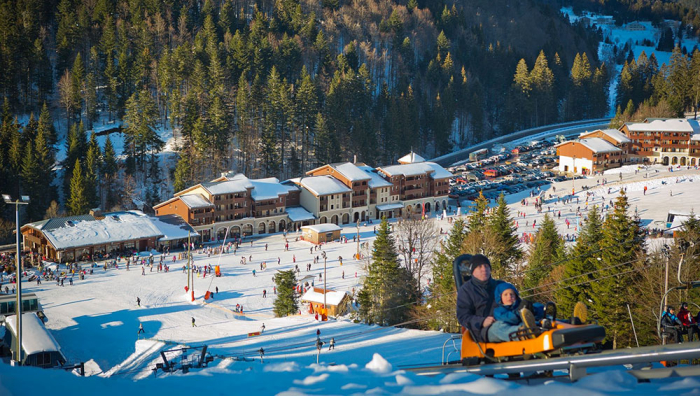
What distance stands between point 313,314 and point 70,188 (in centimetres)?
2967

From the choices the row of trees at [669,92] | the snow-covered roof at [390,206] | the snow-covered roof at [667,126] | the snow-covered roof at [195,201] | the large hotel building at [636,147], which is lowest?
the snow-covered roof at [390,206]

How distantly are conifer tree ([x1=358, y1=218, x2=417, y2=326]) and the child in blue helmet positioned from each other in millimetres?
22074

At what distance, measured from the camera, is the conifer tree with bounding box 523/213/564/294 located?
1085 inches

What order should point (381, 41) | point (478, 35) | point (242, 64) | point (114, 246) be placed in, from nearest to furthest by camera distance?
1. point (114, 246)
2. point (242, 64)
3. point (381, 41)
4. point (478, 35)

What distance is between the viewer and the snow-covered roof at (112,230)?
4244 cm

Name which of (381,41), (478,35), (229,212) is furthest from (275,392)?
(478,35)

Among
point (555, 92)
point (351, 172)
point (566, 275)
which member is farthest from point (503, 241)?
point (555, 92)

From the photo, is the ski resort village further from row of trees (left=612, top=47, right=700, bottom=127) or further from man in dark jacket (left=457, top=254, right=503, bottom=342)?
row of trees (left=612, top=47, right=700, bottom=127)

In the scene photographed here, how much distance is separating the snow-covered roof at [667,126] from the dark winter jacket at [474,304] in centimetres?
7121

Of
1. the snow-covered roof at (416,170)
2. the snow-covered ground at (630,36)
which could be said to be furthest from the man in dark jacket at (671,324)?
the snow-covered ground at (630,36)

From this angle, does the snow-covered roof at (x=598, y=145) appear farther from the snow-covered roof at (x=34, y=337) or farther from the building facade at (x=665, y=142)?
the snow-covered roof at (x=34, y=337)

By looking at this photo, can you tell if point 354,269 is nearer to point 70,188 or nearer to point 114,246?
point 114,246

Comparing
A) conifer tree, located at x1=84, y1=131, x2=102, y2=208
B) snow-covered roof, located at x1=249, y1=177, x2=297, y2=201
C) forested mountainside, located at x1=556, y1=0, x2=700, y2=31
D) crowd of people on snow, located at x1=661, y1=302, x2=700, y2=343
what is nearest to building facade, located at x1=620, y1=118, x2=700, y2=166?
snow-covered roof, located at x1=249, y1=177, x2=297, y2=201

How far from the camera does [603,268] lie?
920 inches
